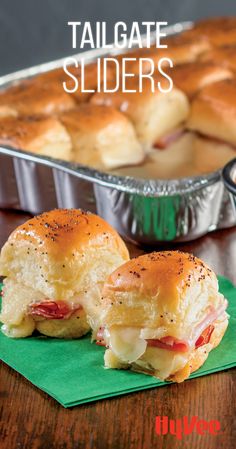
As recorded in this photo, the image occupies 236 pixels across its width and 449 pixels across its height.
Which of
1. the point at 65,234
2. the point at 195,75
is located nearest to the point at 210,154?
the point at 195,75

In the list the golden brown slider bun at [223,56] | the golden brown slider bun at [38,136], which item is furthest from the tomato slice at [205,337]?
the golden brown slider bun at [223,56]

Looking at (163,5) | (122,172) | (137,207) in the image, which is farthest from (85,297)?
(163,5)

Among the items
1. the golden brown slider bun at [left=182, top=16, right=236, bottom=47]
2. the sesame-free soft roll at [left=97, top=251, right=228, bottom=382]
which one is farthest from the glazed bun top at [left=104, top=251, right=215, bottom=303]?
the golden brown slider bun at [left=182, top=16, right=236, bottom=47]

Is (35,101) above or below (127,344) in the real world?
above

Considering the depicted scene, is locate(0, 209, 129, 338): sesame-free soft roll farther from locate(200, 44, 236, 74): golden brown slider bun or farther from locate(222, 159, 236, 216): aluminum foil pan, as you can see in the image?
locate(200, 44, 236, 74): golden brown slider bun

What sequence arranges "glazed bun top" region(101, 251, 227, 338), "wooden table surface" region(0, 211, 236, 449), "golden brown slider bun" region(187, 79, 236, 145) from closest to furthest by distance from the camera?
"wooden table surface" region(0, 211, 236, 449), "glazed bun top" region(101, 251, 227, 338), "golden brown slider bun" region(187, 79, 236, 145)

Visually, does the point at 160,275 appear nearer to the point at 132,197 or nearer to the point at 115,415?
the point at 115,415

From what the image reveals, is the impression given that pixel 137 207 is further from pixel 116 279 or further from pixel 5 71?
pixel 5 71
